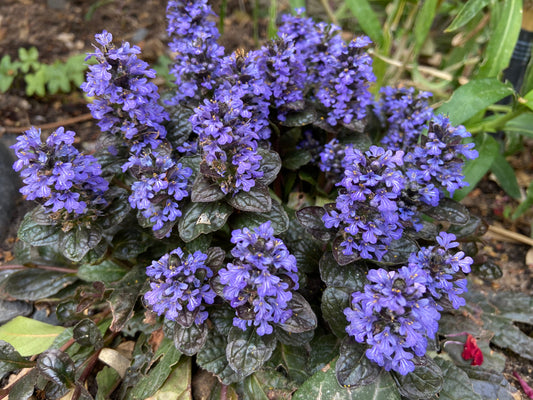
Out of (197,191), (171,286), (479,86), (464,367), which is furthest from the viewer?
(479,86)

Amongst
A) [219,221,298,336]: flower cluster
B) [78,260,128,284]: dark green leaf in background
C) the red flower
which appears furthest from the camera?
[78,260,128,284]: dark green leaf in background

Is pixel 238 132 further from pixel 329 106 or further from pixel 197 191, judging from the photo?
pixel 329 106

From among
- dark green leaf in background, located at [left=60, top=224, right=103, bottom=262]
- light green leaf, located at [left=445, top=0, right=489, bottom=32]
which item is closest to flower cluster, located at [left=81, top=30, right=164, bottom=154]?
dark green leaf in background, located at [left=60, top=224, right=103, bottom=262]

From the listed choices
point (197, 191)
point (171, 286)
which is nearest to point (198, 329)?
point (171, 286)

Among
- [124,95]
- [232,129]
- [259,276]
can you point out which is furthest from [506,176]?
[124,95]

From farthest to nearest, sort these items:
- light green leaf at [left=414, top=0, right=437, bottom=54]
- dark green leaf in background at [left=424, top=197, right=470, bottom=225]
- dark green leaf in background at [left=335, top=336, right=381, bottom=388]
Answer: light green leaf at [left=414, top=0, right=437, bottom=54], dark green leaf in background at [left=424, top=197, right=470, bottom=225], dark green leaf in background at [left=335, top=336, right=381, bottom=388]

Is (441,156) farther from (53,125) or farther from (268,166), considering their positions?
(53,125)

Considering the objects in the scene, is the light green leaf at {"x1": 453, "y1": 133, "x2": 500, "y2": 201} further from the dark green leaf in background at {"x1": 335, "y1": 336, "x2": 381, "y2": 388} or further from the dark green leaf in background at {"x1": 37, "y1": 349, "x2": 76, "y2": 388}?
the dark green leaf in background at {"x1": 37, "y1": 349, "x2": 76, "y2": 388}
